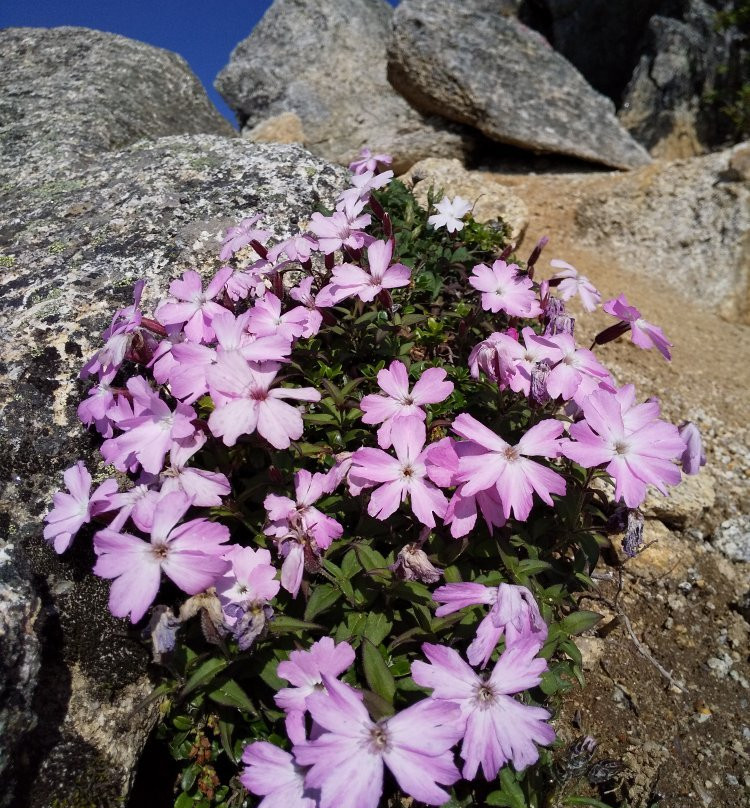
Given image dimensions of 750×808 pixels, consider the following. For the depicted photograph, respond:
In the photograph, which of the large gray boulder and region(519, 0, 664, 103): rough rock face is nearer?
the large gray boulder

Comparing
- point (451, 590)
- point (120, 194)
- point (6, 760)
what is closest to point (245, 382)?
point (451, 590)

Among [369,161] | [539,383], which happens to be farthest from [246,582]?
[369,161]

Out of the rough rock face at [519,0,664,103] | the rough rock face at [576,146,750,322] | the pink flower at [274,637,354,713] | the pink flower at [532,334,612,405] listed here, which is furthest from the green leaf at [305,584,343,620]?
the rough rock face at [519,0,664,103]

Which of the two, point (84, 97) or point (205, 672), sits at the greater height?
point (84, 97)

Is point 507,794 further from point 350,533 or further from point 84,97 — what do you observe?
point 84,97

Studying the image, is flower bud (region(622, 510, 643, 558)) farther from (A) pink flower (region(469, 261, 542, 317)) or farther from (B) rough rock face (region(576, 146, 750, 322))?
(B) rough rock face (region(576, 146, 750, 322))

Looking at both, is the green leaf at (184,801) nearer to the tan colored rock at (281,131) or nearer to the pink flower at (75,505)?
the pink flower at (75,505)

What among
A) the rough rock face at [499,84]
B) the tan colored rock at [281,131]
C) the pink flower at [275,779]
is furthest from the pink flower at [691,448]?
the tan colored rock at [281,131]
